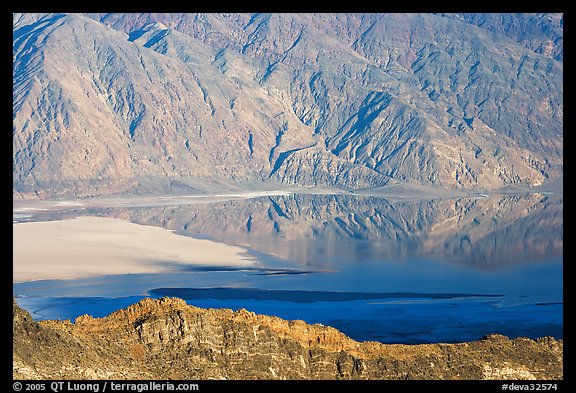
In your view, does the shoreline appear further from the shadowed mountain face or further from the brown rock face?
the brown rock face

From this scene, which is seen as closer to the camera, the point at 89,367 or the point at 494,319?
the point at 89,367

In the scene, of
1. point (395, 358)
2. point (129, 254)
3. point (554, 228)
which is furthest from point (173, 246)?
point (395, 358)

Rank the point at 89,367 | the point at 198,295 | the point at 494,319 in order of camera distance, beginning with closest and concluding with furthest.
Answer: the point at 89,367 < the point at 494,319 < the point at 198,295

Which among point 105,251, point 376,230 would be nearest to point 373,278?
point 105,251

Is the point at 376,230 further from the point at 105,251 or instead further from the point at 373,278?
the point at 373,278

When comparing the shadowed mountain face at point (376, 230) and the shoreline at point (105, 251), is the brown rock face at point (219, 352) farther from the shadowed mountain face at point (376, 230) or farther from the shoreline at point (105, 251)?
the shadowed mountain face at point (376, 230)
